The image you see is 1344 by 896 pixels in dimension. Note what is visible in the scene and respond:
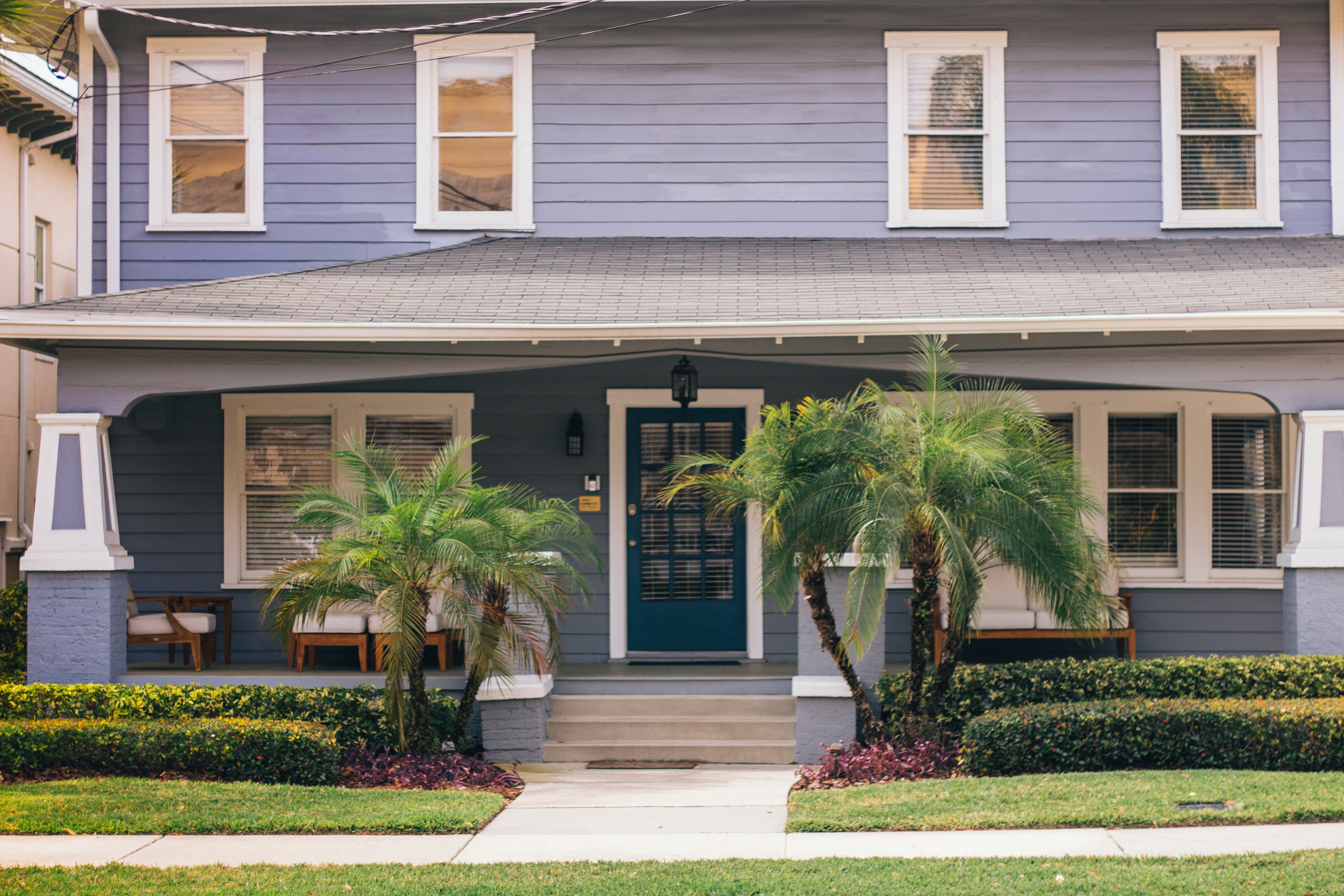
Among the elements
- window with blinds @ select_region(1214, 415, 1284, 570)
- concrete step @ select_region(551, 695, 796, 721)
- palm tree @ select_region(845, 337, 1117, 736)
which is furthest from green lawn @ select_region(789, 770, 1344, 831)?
window with blinds @ select_region(1214, 415, 1284, 570)

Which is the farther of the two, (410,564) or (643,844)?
(410,564)

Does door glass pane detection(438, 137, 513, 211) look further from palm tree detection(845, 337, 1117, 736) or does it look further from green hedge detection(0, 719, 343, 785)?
green hedge detection(0, 719, 343, 785)

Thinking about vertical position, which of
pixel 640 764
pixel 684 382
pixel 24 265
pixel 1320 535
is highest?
pixel 24 265

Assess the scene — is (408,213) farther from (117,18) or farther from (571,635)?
(571,635)

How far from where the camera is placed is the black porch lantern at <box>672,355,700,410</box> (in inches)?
376

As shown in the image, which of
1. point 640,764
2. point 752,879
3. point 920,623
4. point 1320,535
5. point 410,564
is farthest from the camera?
point 640,764

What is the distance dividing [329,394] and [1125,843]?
749cm

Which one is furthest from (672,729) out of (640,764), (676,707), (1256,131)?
(1256,131)

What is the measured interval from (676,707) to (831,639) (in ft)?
5.46

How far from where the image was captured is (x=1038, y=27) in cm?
1057

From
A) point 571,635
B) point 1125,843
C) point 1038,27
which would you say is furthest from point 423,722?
point 1038,27

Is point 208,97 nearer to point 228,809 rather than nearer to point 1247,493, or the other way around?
point 228,809

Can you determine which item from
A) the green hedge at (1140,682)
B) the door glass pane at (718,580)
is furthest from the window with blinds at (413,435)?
the green hedge at (1140,682)

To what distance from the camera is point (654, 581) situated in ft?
34.7
